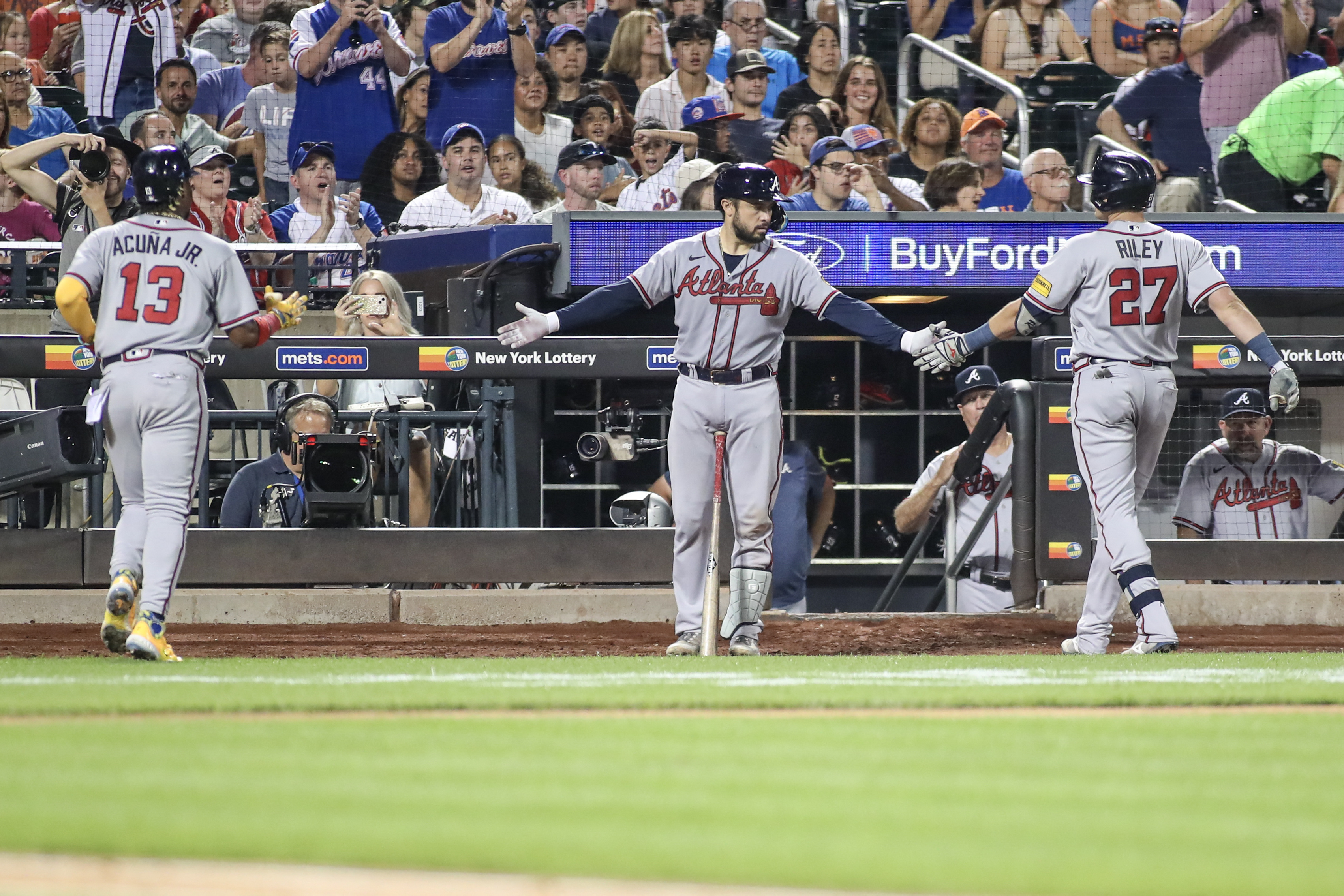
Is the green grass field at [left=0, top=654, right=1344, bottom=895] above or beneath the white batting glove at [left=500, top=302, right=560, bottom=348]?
beneath

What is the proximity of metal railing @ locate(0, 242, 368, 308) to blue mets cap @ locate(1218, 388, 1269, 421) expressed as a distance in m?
5.91

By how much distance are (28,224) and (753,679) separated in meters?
8.63

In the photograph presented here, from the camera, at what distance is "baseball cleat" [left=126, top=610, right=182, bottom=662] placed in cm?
572

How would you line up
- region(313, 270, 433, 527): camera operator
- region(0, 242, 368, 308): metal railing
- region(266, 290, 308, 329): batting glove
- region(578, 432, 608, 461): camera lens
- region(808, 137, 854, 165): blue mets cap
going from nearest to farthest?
region(266, 290, 308, 329): batting glove < region(578, 432, 608, 461): camera lens < region(313, 270, 433, 527): camera operator < region(808, 137, 854, 165): blue mets cap < region(0, 242, 368, 308): metal railing

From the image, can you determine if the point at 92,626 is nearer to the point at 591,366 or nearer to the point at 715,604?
the point at 591,366

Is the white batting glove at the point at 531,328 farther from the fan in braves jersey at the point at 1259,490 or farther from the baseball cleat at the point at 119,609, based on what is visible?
the fan in braves jersey at the point at 1259,490

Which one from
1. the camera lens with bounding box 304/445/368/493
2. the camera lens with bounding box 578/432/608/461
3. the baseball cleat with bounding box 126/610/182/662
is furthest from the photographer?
the camera lens with bounding box 578/432/608/461

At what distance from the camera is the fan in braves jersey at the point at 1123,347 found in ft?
21.2

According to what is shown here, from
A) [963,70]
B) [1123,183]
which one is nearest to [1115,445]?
[1123,183]

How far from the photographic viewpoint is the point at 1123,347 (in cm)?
648

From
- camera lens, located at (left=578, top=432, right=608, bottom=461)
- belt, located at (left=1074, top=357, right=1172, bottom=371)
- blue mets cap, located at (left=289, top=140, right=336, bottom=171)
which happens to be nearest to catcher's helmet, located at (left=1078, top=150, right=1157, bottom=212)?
belt, located at (left=1074, top=357, right=1172, bottom=371)

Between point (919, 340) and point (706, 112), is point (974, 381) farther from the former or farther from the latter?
point (706, 112)

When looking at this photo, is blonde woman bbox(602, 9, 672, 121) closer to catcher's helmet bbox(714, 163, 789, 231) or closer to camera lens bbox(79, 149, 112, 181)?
camera lens bbox(79, 149, 112, 181)

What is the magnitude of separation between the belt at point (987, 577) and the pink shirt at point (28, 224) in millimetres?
6967
